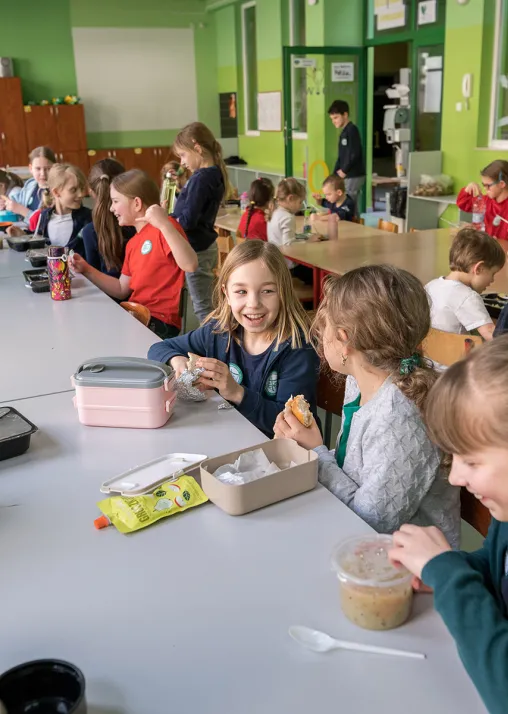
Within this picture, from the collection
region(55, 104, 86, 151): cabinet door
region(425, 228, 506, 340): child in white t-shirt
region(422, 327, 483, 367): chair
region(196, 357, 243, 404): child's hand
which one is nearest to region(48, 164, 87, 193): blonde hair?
region(425, 228, 506, 340): child in white t-shirt

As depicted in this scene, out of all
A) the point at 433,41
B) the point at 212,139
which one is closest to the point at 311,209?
the point at 212,139

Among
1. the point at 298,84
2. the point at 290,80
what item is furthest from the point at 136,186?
the point at 298,84

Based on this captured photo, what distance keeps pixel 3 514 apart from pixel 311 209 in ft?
16.7

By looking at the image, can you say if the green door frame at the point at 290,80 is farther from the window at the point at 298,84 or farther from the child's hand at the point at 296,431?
the child's hand at the point at 296,431

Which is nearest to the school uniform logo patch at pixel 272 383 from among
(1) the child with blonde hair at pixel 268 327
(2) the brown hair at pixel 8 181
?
(1) the child with blonde hair at pixel 268 327

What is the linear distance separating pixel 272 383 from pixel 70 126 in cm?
939

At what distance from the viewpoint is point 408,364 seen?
4.82 feet

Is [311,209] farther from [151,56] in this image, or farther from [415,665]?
[151,56]

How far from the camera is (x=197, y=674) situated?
2.92 feet

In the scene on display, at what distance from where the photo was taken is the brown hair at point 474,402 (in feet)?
2.95

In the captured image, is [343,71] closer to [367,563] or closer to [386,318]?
[386,318]

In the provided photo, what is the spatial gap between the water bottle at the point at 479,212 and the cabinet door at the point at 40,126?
6.91 m

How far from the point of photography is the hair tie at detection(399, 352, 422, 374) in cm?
146

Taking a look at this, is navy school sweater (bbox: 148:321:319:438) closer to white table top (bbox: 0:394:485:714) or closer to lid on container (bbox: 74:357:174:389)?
lid on container (bbox: 74:357:174:389)
